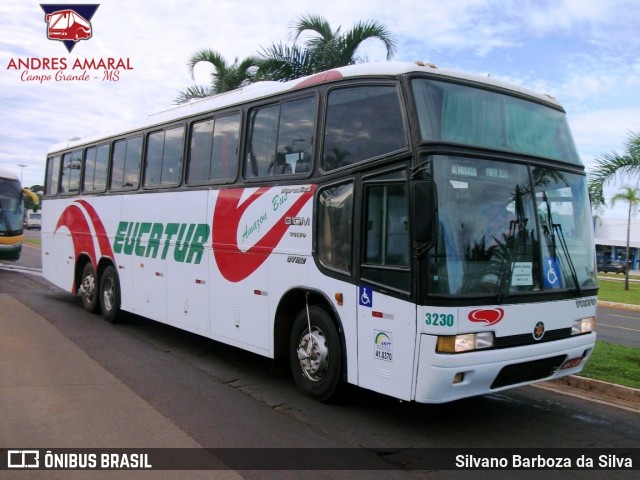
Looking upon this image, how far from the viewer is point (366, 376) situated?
594cm

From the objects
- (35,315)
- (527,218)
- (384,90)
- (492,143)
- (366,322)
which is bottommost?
(35,315)

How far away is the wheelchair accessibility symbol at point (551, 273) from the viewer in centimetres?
594

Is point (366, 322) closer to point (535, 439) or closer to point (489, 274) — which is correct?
point (489, 274)

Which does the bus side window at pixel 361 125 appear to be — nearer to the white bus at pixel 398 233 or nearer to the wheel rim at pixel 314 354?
the white bus at pixel 398 233

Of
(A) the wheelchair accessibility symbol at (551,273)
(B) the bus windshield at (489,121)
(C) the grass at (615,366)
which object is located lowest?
(C) the grass at (615,366)

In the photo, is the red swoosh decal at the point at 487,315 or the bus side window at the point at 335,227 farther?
the bus side window at the point at 335,227

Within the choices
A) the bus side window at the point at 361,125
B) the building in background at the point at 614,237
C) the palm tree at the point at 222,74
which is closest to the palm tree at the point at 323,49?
the palm tree at the point at 222,74

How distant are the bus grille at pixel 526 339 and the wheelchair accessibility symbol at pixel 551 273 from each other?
1.52 feet

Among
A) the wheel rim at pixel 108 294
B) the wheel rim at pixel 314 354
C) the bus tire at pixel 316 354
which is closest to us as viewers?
the bus tire at pixel 316 354

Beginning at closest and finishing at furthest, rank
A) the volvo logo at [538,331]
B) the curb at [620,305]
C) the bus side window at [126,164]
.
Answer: the volvo logo at [538,331] → the bus side window at [126,164] → the curb at [620,305]

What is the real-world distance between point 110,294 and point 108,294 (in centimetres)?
12

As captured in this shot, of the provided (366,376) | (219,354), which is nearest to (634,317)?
(219,354)

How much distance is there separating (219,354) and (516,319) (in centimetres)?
504

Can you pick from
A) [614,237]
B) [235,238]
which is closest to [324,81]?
[235,238]
